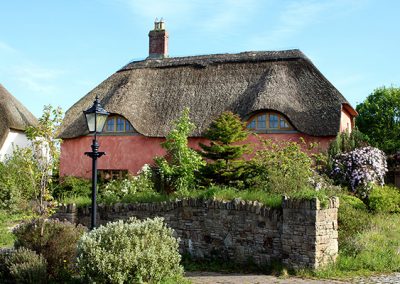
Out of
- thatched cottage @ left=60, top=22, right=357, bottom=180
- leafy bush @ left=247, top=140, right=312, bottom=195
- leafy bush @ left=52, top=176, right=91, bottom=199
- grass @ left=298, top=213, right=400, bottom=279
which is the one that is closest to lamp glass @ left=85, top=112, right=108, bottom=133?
grass @ left=298, top=213, right=400, bottom=279

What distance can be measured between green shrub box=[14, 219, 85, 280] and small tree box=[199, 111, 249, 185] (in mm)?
8456

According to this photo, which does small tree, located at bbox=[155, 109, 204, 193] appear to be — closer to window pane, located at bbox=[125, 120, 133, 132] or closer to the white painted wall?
window pane, located at bbox=[125, 120, 133, 132]

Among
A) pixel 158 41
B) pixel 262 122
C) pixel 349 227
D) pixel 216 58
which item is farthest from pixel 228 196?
pixel 158 41

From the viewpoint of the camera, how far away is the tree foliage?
104 ft

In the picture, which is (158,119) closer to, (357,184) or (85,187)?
(85,187)

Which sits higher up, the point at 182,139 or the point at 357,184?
the point at 182,139

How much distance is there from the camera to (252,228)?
35.8 ft

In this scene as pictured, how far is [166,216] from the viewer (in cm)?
1239

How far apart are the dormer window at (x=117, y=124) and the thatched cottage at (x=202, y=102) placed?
0.15ft

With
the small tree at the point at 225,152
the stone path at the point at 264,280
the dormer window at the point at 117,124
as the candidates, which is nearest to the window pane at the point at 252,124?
the small tree at the point at 225,152

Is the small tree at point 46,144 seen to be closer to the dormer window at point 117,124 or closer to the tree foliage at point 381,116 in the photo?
the dormer window at point 117,124

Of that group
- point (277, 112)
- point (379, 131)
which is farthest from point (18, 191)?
point (379, 131)

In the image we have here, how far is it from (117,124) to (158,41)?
21.4ft

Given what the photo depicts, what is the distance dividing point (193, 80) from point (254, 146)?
5.01m
